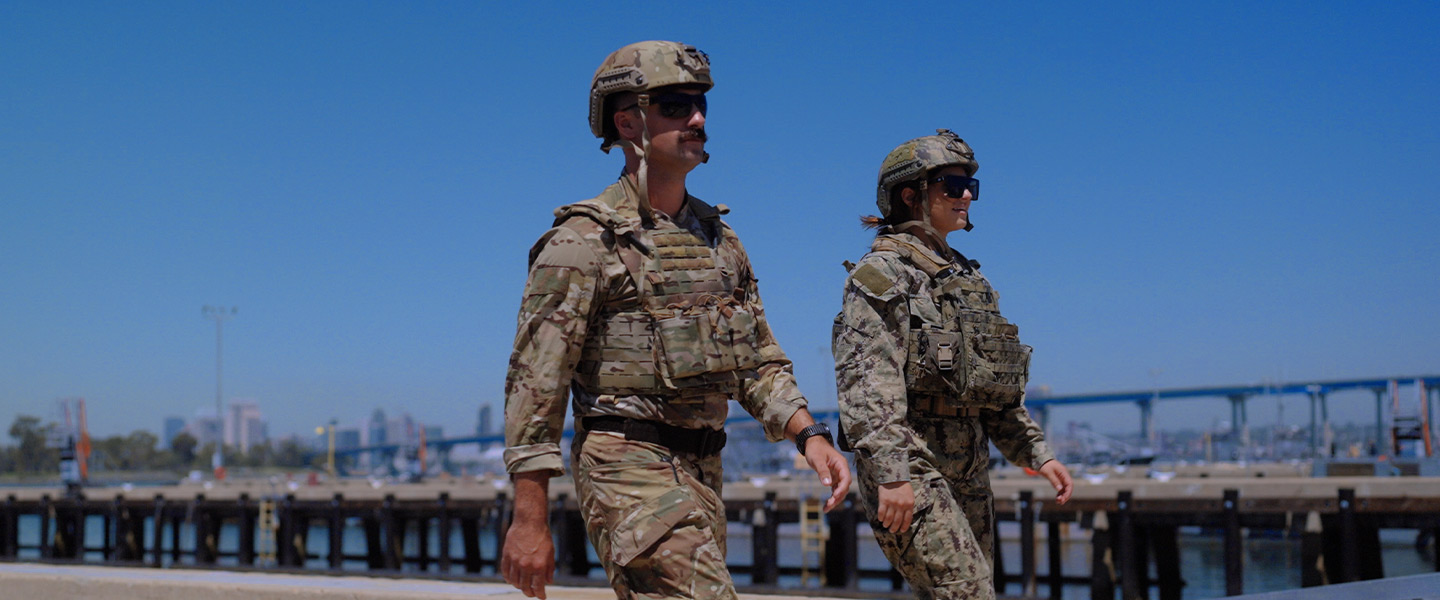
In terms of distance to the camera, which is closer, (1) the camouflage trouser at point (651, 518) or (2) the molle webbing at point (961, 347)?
(1) the camouflage trouser at point (651, 518)

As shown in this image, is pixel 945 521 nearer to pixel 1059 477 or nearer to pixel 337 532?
pixel 1059 477

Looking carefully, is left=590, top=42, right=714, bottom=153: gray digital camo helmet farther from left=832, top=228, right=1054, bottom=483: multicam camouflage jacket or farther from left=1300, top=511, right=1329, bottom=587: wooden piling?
left=1300, top=511, right=1329, bottom=587: wooden piling

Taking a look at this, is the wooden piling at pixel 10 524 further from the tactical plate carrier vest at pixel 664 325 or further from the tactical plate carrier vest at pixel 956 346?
the tactical plate carrier vest at pixel 664 325

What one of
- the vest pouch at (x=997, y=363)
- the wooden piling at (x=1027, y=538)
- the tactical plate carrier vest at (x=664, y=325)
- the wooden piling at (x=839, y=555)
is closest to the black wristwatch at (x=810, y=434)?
the tactical plate carrier vest at (x=664, y=325)

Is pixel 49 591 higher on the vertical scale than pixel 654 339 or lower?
lower

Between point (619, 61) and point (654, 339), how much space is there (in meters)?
0.81

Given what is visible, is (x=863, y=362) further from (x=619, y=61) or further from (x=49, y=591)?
(x=49, y=591)

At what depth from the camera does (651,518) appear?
3395mm

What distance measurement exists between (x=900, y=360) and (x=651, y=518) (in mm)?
1460

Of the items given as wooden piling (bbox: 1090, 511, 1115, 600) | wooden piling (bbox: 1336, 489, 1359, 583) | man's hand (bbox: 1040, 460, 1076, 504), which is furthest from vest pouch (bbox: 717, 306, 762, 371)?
wooden piling (bbox: 1090, 511, 1115, 600)

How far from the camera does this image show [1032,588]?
2073 centimetres

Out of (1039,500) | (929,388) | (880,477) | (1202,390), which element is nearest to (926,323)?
(929,388)

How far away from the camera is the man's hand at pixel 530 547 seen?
128 inches

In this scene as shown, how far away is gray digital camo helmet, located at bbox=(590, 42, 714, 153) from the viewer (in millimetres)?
3744
